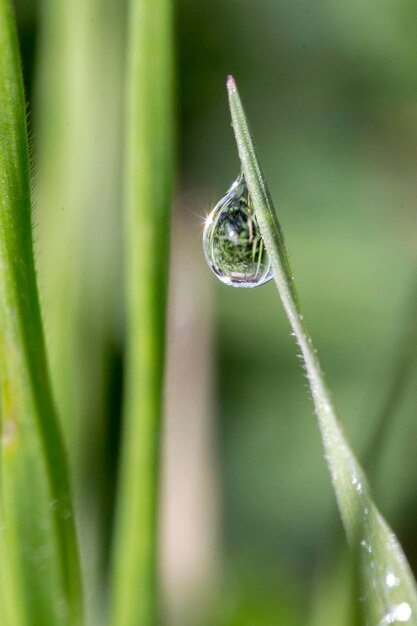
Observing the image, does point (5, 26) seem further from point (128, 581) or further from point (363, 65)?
point (363, 65)

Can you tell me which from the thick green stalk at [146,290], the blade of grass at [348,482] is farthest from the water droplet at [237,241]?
the blade of grass at [348,482]

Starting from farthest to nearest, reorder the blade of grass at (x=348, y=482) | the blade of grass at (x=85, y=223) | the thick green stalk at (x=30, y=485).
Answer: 1. the blade of grass at (x=85, y=223)
2. the thick green stalk at (x=30, y=485)
3. the blade of grass at (x=348, y=482)

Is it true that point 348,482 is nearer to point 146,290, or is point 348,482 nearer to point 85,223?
point 146,290

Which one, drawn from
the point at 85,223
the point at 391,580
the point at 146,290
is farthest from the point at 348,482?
the point at 85,223

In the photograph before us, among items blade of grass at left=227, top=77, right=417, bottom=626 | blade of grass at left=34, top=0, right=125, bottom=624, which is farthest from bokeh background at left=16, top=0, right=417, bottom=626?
blade of grass at left=227, top=77, right=417, bottom=626

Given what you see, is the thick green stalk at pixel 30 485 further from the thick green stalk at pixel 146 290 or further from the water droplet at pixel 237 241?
the water droplet at pixel 237 241

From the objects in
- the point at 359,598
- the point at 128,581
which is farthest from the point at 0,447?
the point at 359,598

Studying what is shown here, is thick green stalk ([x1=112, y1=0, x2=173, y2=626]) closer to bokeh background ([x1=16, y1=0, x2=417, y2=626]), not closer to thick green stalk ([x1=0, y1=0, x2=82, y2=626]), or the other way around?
thick green stalk ([x1=0, y1=0, x2=82, y2=626])
